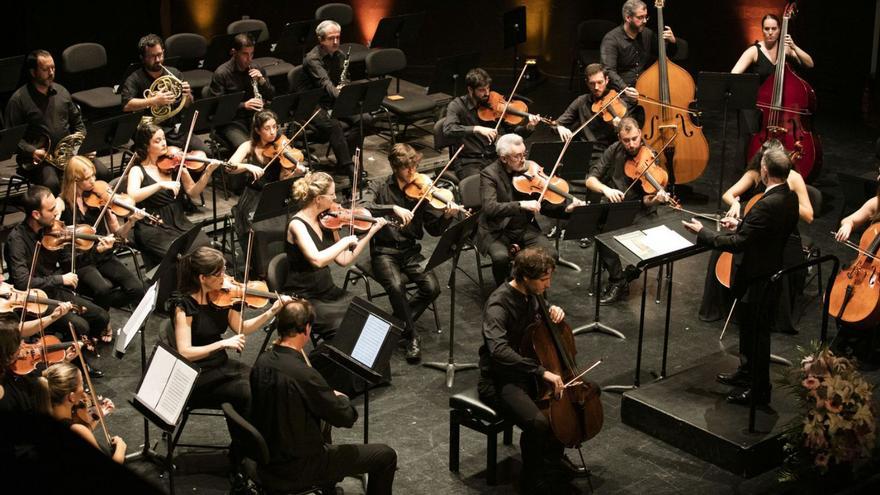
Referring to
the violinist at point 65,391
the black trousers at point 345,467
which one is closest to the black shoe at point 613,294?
the black trousers at point 345,467

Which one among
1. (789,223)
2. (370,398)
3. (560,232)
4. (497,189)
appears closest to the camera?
(789,223)

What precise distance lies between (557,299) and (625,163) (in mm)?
1061

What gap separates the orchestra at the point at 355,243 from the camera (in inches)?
230

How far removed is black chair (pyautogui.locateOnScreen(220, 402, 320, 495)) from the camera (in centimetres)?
521

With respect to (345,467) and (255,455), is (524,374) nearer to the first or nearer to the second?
(345,467)

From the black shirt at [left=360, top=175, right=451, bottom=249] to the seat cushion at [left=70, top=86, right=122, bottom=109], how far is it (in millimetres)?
3235

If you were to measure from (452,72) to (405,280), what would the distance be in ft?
9.87

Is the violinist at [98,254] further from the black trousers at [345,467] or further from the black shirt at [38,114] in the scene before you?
the black trousers at [345,467]

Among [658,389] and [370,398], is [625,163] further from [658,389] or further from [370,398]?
[370,398]

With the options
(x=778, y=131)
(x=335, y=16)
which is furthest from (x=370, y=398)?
(x=335, y=16)

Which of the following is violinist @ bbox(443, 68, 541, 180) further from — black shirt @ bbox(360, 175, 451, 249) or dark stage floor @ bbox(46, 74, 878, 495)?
black shirt @ bbox(360, 175, 451, 249)

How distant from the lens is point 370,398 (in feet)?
23.0

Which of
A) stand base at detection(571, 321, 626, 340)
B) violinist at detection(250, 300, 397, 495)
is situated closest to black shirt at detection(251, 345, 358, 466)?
violinist at detection(250, 300, 397, 495)

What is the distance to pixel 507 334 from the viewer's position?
6.07 meters
